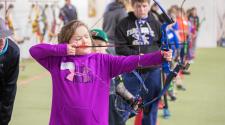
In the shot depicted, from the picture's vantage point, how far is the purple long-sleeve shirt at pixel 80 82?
257 centimetres

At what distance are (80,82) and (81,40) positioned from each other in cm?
23

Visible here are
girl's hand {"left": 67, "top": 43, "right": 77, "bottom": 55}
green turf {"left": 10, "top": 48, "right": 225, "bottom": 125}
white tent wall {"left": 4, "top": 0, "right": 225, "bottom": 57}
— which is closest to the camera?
girl's hand {"left": 67, "top": 43, "right": 77, "bottom": 55}

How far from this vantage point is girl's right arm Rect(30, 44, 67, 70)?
2.54 metres

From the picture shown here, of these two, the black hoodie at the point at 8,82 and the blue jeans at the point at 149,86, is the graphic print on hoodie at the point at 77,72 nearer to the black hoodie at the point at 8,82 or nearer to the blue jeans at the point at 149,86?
the black hoodie at the point at 8,82

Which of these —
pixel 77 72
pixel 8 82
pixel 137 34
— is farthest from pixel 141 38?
pixel 77 72

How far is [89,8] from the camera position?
14711 millimetres

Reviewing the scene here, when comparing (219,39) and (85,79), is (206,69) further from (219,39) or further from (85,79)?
(85,79)

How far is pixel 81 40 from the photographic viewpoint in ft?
8.57

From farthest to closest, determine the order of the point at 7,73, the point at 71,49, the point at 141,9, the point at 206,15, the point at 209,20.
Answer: the point at 209,20 < the point at 206,15 < the point at 141,9 < the point at 7,73 < the point at 71,49

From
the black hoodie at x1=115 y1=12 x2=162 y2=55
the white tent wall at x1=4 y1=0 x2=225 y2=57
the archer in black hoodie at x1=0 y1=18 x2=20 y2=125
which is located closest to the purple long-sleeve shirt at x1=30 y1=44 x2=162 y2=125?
the archer in black hoodie at x1=0 y1=18 x2=20 y2=125

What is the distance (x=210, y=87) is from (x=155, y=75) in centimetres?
398

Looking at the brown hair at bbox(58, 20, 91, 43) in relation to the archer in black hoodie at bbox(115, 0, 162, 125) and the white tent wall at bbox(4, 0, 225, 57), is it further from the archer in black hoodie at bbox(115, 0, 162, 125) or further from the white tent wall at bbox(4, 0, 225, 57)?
the white tent wall at bbox(4, 0, 225, 57)

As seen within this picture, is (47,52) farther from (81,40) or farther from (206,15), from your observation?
(206,15)

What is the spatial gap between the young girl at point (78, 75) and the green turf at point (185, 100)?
8.92ft
